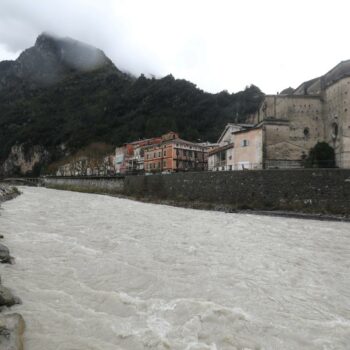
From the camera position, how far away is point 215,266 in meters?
8.98

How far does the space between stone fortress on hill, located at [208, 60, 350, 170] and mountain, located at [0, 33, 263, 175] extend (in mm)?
39678

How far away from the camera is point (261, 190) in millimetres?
23578

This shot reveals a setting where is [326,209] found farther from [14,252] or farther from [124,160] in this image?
[124,160]

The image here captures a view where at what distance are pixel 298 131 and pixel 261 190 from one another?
13003 millimetres

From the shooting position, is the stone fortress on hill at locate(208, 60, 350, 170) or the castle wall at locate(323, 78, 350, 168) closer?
the castle wall at locate(323, 78, 350, 168)

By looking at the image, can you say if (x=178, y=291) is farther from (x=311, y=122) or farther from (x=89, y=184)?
(x=89, y=184)

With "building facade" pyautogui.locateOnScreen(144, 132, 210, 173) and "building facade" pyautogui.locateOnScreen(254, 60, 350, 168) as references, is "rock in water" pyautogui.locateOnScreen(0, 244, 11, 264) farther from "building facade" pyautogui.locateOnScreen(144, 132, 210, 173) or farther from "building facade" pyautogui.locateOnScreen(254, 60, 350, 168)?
"building facade" pyautogui.locateOnScreen(144, 132, 210, 173)

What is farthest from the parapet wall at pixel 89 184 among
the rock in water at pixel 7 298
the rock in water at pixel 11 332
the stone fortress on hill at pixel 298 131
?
the rock in water at pixel 11 332

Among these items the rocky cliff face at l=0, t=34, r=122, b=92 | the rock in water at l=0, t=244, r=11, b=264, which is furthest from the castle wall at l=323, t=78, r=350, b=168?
the rocky cliff face at l=0, t=34, r=122, b=92

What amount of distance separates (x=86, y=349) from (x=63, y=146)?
113 metres

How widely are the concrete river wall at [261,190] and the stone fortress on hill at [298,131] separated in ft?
22.9

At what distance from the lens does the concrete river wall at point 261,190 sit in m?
20.6

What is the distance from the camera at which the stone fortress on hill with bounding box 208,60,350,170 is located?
97.9ft

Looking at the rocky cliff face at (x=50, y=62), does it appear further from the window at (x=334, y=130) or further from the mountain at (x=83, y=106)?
the window at (x=334, y=130)
